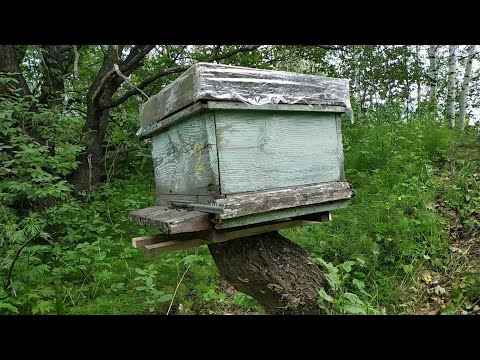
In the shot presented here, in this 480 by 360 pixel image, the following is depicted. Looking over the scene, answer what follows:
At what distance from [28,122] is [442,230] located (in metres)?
5.53

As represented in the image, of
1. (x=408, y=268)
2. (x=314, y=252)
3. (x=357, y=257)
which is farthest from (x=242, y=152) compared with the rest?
(x=314, y=252)

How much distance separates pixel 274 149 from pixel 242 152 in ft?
0.72

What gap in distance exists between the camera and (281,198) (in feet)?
6.06

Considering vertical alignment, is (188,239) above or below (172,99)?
below

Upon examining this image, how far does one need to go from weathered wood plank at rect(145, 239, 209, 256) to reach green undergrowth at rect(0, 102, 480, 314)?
107 cm

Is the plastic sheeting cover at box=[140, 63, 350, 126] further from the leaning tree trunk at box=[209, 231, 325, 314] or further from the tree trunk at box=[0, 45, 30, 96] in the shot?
the tree trunk at box=[0, 45, 30, 96]

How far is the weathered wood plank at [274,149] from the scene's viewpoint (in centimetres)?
174

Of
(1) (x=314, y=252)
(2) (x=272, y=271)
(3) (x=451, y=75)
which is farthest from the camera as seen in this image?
(3) (x=451, y=75)

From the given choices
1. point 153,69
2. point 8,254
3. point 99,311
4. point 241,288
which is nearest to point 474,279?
point 241,288

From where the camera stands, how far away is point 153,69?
7211mm

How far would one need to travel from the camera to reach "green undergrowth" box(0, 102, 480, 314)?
3316mm

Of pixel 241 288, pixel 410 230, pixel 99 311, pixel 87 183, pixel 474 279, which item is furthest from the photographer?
pixel 87 183

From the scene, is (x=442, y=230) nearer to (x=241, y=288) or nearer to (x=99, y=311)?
(x=241, y=288)

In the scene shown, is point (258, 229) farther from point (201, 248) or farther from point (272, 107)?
point (201, 248)
